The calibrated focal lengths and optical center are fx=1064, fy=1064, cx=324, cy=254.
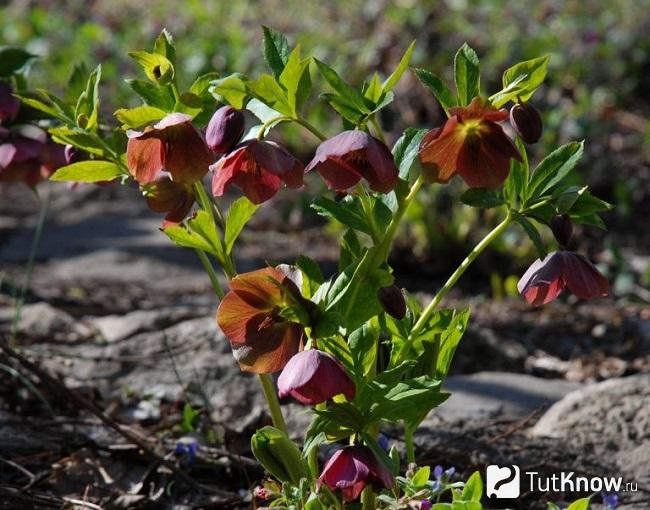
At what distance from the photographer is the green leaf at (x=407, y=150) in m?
1.24

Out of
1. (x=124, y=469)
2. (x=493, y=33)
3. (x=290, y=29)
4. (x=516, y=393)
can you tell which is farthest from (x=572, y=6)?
(x=124, y=469)

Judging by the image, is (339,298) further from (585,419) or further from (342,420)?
(585,419)

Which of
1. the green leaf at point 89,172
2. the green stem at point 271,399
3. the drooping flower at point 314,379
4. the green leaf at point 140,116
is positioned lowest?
the green stem at point 271,399

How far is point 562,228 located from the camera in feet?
3.95

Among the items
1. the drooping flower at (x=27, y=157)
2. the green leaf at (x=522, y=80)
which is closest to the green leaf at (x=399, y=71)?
the green leaf at (x=522, y=80)

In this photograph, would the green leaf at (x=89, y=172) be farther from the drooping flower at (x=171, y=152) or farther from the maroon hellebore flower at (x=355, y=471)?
the maroon hellebore flower at (x=355, y=471)

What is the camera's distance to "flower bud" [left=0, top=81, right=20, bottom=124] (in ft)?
5.29

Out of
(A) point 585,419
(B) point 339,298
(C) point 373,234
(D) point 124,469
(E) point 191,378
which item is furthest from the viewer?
(E) point 191,378

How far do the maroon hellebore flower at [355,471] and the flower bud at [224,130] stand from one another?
36 cm

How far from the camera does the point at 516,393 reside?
6.89 ft

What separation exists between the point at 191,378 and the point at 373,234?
926 millimetres

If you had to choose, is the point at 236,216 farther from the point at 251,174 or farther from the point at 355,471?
the point at 355,471
